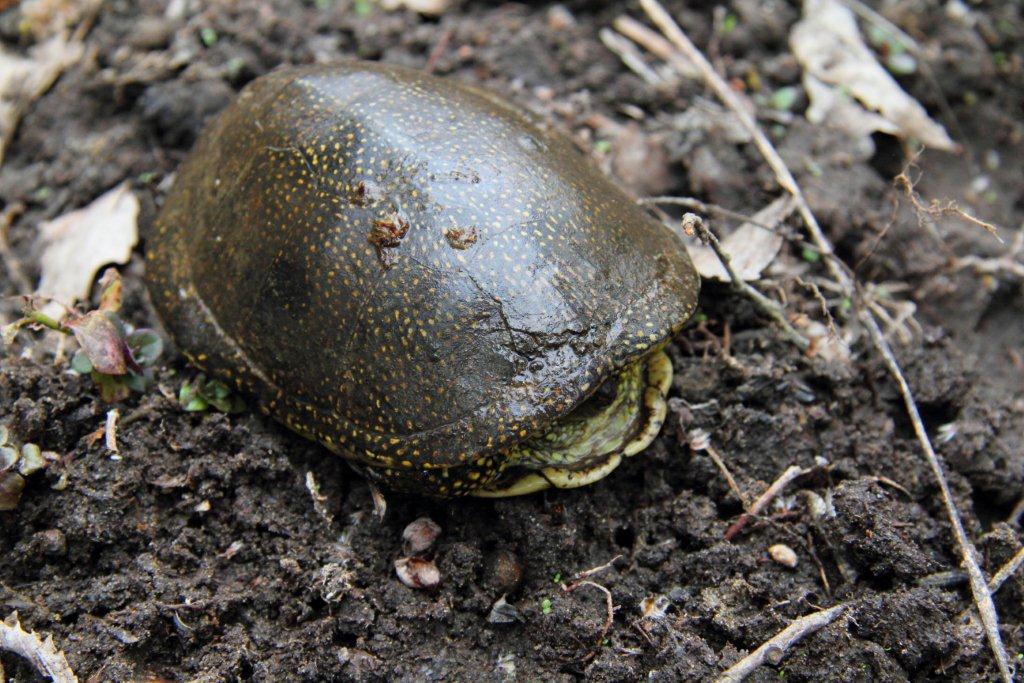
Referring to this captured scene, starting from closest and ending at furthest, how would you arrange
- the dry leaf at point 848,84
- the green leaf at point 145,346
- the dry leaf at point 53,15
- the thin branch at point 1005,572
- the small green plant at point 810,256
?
the thin branch at point 1005,572
the green leaf at point 145,346
the small green plant at point 810,256
the dry leaf at point 848,84
the dry leaf at point 53,15

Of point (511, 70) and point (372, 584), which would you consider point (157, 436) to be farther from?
point (511, 70)

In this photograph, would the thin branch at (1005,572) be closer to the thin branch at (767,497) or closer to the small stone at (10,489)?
the thin branch at (767,497)

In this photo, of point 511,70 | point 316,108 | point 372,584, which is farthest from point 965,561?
point 511,70

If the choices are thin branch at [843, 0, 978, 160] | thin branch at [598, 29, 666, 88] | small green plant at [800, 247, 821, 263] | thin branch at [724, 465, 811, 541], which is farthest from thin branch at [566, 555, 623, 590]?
thin branch at [843, 0, 978, 160]

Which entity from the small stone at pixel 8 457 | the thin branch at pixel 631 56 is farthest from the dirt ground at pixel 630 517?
the thin branch at pixel 631 56

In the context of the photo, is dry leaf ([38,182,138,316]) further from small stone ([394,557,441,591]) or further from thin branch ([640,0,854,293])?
thin branch ([640,0,854,293])
